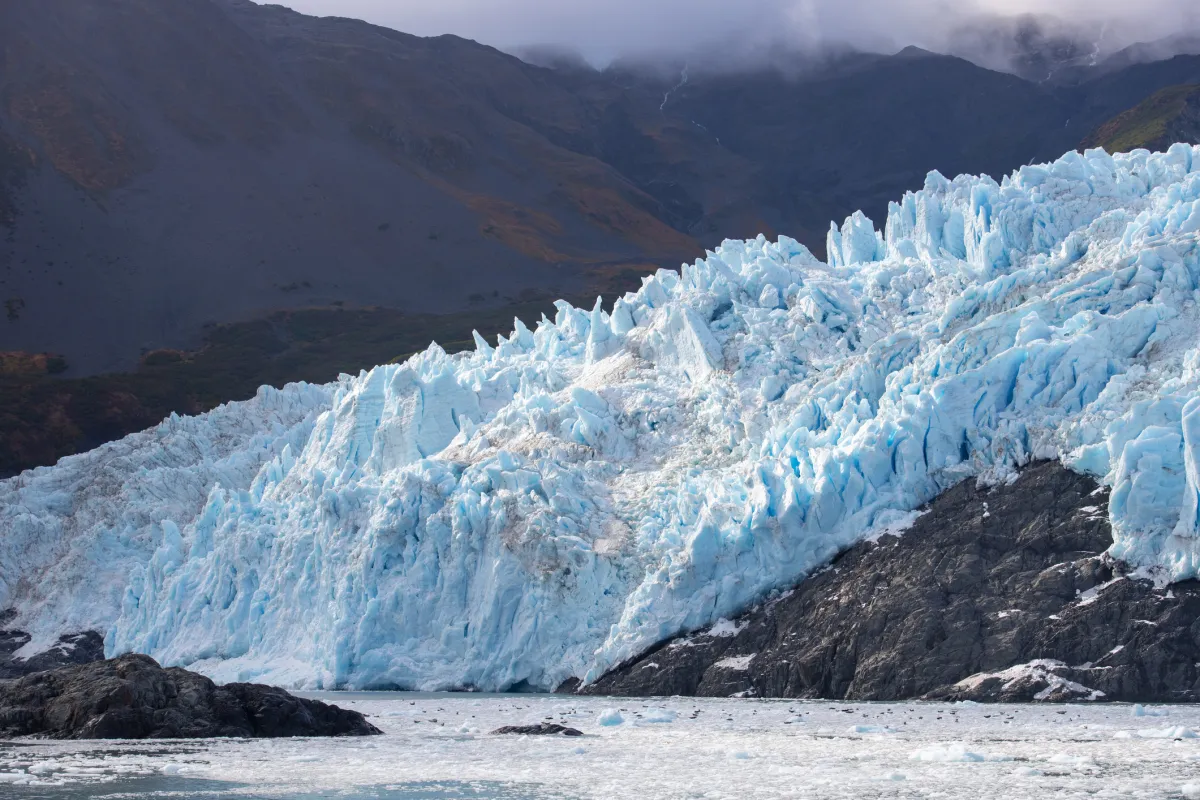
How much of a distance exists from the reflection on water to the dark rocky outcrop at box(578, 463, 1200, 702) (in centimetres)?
1494

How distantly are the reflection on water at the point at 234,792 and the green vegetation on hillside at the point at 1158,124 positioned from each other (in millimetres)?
100558

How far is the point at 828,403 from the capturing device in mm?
40125

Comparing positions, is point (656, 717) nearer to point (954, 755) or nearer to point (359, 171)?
point (954, 755)

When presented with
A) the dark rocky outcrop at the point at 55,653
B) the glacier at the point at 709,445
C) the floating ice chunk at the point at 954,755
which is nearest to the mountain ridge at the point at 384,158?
the dark rocky outcrop at the point at 55,653

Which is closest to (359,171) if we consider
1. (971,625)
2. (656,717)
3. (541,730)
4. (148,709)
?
(971,625)

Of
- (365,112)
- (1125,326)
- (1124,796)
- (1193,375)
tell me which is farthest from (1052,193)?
(365,112)

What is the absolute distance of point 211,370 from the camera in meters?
106

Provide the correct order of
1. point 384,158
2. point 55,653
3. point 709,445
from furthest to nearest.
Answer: point 384,158 < point 55,653 < point 709,445

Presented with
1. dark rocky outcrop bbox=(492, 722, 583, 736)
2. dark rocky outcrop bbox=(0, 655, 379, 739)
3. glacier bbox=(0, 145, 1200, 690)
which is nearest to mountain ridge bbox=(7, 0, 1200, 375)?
glacier bbox=(0, 145, 1200, 690)

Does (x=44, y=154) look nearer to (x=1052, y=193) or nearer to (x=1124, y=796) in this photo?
(x=1052, y=193)

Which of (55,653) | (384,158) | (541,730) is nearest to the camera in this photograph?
(541,730)

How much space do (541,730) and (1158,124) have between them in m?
106

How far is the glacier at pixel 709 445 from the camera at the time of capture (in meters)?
36.5

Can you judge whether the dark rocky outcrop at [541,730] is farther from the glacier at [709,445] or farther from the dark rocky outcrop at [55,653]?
the dark rocky outcrop at [55,653]
